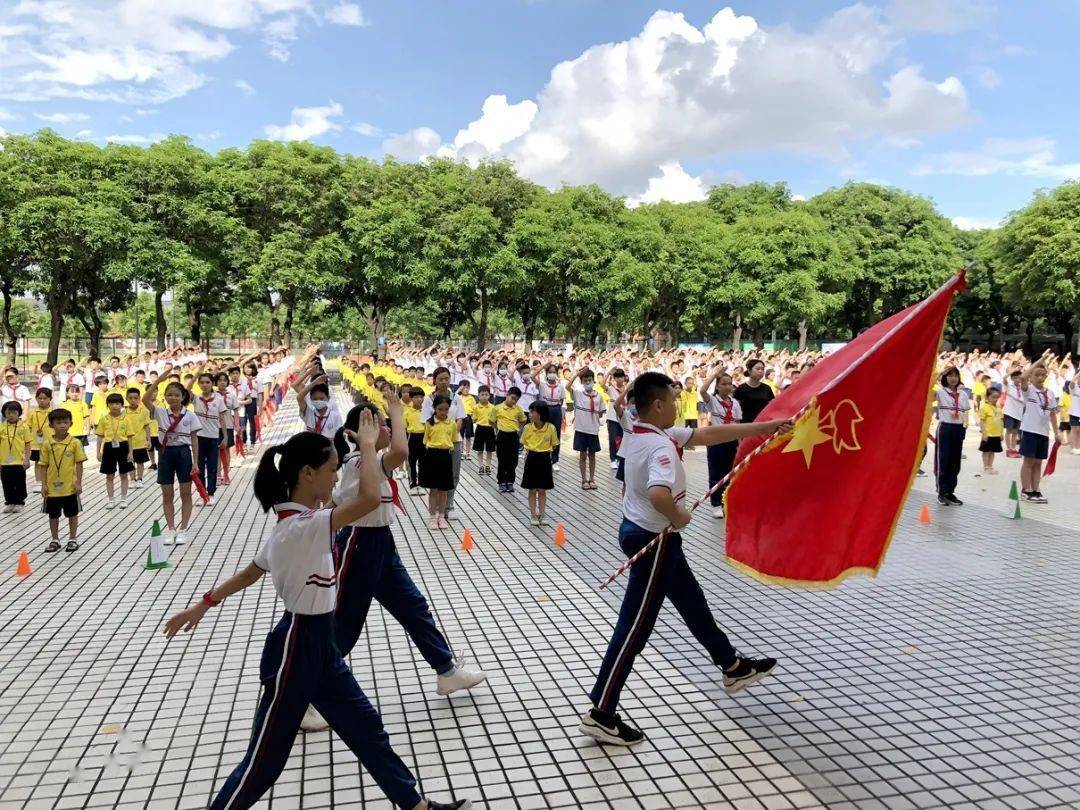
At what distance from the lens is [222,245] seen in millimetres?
33812

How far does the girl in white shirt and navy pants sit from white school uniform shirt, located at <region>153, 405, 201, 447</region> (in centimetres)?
542

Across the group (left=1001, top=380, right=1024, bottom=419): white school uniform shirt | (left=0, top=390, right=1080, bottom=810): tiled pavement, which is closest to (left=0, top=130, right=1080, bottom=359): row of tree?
(left=1001, top=380, right=1024, bottom=419): white school uniform shirt

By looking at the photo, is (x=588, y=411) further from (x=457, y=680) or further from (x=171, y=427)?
(x=457, y=680)

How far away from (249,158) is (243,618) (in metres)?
34.9

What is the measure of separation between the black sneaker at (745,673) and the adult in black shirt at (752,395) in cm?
528

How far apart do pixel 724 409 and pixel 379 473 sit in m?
7.08

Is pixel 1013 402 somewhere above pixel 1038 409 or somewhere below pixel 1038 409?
below

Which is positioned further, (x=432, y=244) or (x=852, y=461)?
(x=432, y=244)

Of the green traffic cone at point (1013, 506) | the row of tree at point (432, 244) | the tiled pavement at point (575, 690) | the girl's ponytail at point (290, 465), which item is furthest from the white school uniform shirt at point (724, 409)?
the row of tree at point (432, 244)

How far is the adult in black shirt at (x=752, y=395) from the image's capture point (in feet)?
31.3

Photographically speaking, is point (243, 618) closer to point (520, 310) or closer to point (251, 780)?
point (251, 780)

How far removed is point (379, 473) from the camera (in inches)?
123

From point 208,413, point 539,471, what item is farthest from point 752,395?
point 208,413

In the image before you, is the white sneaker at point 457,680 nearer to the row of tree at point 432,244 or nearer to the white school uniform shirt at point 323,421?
the white school uniform shirt at point 323,421
